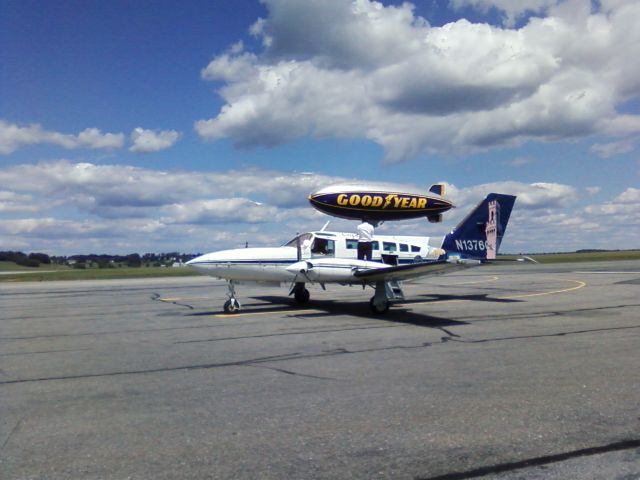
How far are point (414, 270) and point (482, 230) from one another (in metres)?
7.57

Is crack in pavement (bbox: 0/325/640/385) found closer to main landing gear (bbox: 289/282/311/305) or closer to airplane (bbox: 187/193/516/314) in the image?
airplane (bbox: 187/193/516/314)

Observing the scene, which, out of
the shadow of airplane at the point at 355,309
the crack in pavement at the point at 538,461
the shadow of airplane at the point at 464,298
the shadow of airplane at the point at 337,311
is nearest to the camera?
the crack in pavement at the point at 538,461

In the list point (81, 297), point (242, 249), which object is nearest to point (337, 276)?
point (242, 249)

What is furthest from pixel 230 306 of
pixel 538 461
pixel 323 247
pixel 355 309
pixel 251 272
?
pixel 538 461

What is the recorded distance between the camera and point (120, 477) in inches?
197

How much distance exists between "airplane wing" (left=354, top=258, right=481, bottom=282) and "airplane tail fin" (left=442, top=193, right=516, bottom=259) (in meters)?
5.13

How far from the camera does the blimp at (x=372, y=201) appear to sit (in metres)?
17.6

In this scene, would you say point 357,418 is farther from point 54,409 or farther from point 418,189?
point 418,189

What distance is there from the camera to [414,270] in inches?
639

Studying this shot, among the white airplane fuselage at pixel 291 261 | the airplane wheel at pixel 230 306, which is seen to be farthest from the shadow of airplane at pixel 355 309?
the white airplane fuselage at pixel 291 261

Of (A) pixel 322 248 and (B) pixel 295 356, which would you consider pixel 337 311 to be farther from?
(B) pixel 295 356

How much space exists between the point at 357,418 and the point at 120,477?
2.83 m

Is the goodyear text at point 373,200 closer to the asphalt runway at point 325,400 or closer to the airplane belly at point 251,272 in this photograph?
the airplane belly at point 251,272

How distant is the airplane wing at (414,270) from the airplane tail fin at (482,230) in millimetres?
5134
